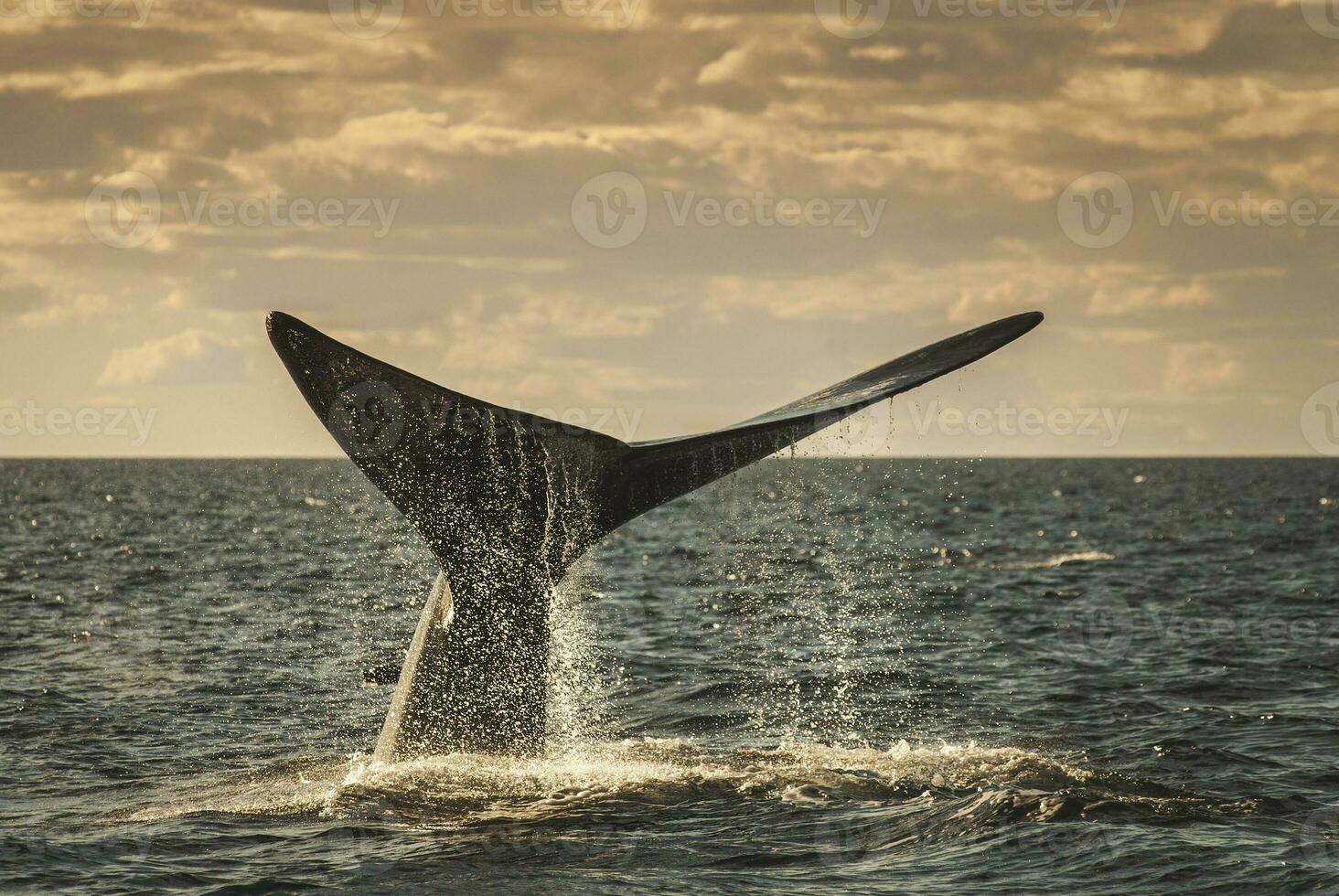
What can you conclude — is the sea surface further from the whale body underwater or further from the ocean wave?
the ocean wave

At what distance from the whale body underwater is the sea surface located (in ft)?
1.53

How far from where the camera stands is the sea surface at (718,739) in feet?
27.2

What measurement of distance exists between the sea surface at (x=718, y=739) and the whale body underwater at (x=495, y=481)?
467 mm

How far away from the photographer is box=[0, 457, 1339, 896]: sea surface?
326 inches

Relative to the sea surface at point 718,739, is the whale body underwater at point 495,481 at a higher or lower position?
higher

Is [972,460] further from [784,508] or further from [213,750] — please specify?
[213,750]

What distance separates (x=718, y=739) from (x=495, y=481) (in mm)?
5175

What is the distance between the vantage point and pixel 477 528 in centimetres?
823

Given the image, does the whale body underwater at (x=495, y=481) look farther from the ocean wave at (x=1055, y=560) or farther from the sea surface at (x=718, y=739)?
the ocean wave at (x=1055, y=560)

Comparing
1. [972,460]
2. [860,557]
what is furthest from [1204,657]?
[972,460]

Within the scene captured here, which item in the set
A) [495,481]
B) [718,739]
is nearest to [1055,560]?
[718,739]

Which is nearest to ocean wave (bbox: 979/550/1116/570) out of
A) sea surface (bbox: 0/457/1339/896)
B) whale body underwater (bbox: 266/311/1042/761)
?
sea surface (bbox: 0/457/1339/896)

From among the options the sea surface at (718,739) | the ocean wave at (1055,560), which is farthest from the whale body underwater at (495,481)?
the ocean wave at (1055,560)

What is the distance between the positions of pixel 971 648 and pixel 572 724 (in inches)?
318
